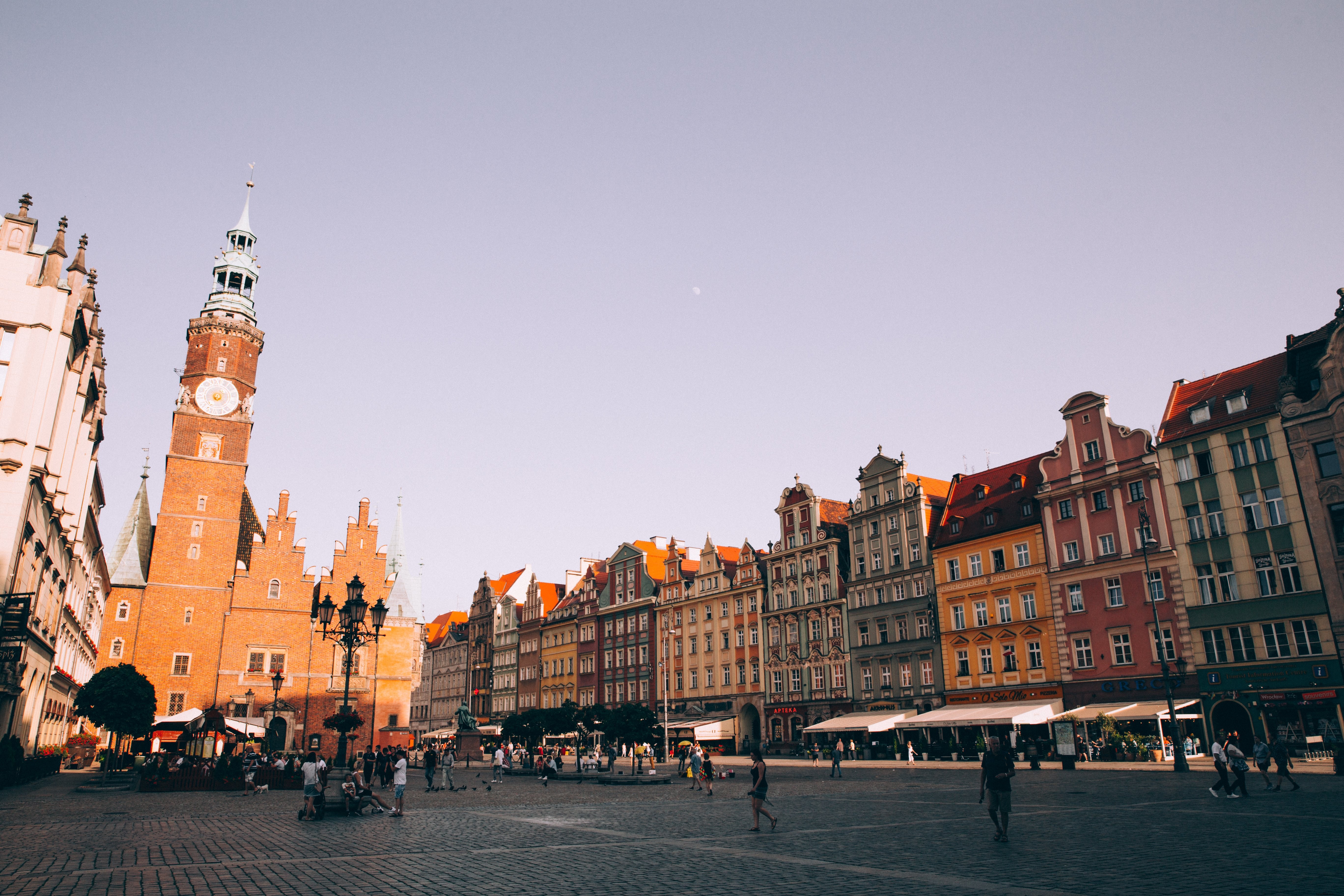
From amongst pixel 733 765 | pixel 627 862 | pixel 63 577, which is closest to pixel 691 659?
pixel 733 765

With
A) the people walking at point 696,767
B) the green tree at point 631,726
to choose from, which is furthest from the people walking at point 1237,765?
the green tree at point 631,726

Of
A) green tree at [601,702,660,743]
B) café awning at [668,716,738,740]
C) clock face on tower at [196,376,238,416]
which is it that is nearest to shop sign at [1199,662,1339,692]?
green tree at [601,702,660,743]

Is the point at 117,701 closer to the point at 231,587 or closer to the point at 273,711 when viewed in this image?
the point at 273,711

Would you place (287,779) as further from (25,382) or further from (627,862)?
(627,862)

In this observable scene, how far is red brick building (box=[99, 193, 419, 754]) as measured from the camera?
6259cm

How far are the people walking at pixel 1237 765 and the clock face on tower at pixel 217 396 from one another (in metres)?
67.5

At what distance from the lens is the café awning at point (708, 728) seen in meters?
62.7

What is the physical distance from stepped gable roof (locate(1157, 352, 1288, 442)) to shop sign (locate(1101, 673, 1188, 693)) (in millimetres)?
11580

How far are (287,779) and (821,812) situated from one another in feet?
75.5

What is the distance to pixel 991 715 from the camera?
44.8m

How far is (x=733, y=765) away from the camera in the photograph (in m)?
48.8

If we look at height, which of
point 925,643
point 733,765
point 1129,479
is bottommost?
point 733,765

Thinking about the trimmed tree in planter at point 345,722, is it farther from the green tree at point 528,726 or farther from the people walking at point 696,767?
the green tree at point 528,726

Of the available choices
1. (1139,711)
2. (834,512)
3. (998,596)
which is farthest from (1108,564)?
(834,512)
